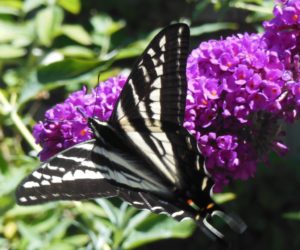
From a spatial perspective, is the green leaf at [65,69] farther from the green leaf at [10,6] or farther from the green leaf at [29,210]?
the green leaf at [10,6]

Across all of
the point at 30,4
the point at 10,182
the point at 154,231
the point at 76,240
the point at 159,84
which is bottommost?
the point at 76,240

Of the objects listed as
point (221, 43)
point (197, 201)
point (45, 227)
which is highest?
point (221, 43)

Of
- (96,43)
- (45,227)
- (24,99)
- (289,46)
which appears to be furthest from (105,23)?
(289,46)

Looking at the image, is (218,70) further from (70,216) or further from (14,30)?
(14,30)

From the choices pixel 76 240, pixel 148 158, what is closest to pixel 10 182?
pixel 76 240

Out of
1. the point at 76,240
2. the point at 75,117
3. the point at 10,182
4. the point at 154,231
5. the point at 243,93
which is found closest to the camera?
the point at 243,93

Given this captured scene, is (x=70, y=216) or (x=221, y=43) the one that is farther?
(x=70, y=216)

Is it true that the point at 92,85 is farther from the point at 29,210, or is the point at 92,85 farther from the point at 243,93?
the point at 243,93
